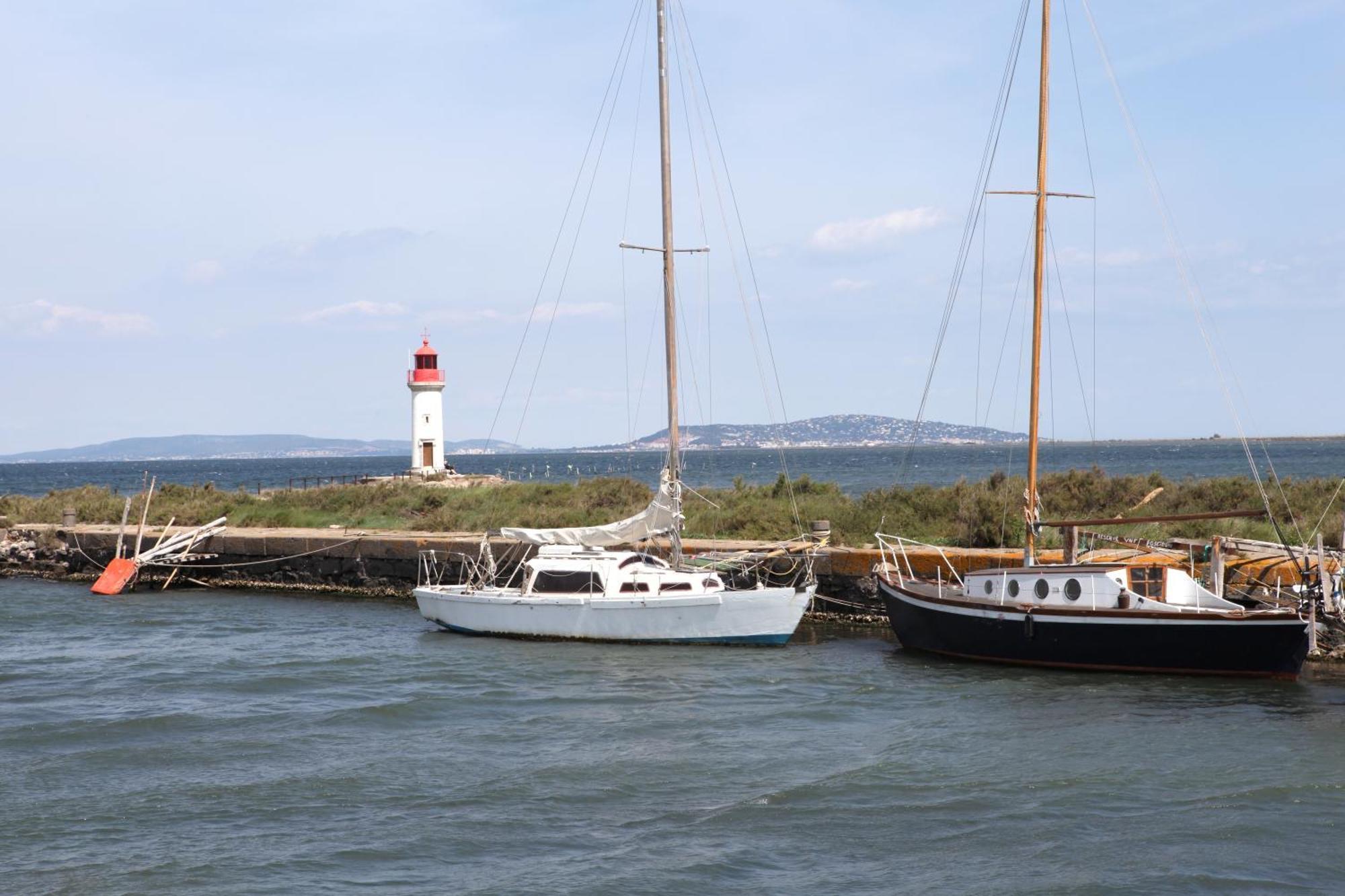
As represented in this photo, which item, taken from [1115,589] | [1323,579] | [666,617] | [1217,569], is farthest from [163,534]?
[1323,579]

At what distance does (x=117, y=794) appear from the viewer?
13.1 meters

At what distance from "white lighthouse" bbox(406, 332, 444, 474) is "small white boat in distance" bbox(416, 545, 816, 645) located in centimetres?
2910

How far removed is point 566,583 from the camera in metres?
21.8

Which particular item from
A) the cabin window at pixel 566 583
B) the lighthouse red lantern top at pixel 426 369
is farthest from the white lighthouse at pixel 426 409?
the cabin window at pixel 566 583

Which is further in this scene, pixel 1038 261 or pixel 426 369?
pixel 426 369

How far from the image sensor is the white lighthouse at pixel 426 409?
5072cm

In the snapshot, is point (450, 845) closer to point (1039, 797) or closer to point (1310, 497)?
point (1039, 797)

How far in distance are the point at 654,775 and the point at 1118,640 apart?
8.05 metres

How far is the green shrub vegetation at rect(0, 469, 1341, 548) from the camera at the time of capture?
25.9 metres

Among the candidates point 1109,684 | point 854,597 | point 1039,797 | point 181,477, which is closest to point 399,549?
point 854,597

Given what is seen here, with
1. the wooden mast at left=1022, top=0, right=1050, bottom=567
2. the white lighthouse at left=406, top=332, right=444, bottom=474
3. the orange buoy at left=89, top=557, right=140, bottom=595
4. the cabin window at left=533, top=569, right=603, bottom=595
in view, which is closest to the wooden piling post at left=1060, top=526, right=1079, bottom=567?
the wooden mast at left=1022, top=0, right=1050, bottom=567

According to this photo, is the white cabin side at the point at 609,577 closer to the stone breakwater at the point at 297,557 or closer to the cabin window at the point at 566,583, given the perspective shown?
the cabin window at the point at 566,583

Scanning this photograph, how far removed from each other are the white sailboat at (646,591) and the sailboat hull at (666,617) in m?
0.01

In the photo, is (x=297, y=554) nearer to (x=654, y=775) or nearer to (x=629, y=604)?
(x=629, y=604)
